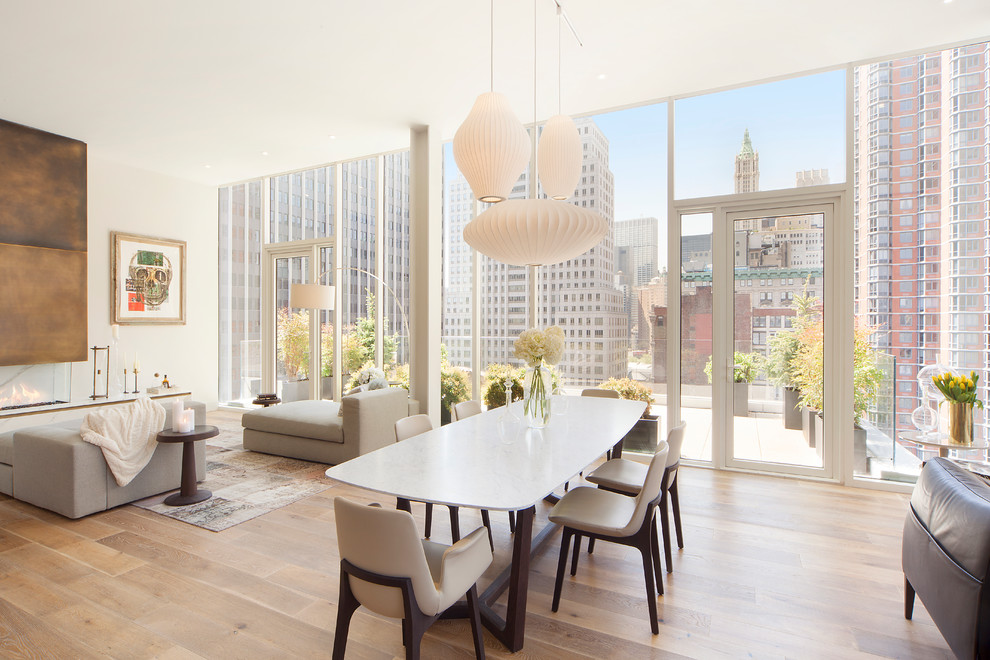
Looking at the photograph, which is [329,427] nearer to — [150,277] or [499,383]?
[499,383]

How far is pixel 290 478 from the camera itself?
4328 mm

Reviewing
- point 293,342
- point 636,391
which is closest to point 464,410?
point 636,391

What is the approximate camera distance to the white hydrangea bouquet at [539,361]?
270 centimetres

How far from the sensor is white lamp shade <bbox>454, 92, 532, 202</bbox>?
7.98ft

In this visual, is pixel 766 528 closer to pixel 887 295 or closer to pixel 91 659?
pixel 887 295

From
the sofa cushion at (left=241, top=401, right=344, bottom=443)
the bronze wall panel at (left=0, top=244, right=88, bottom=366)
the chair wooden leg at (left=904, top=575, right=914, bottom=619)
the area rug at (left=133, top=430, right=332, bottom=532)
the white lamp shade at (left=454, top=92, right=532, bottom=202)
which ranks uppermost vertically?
the white lamp shade at (left=454, top=92, right=532, bottom=202)

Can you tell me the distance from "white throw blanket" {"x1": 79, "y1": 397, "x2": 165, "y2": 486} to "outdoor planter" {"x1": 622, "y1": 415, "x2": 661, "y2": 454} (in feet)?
12.8

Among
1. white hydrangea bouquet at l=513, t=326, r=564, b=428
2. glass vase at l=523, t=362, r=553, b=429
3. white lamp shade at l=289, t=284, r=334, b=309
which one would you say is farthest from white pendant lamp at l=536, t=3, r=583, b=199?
white lamp shade at l=289, t=284, r=334, b=309

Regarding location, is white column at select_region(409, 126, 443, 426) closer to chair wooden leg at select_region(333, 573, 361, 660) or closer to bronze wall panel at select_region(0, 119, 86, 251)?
chair wooden leg at select_region(333, 573, 361, 660)

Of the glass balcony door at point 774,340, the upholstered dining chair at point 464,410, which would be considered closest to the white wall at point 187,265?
the upholstered dining chair at point 464,410

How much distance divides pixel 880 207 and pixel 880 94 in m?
0.91

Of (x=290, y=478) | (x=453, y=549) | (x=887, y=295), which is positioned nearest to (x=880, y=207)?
(x=887, y=295)

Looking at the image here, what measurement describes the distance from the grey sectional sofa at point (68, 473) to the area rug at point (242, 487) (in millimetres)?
171

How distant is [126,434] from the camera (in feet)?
11.6
